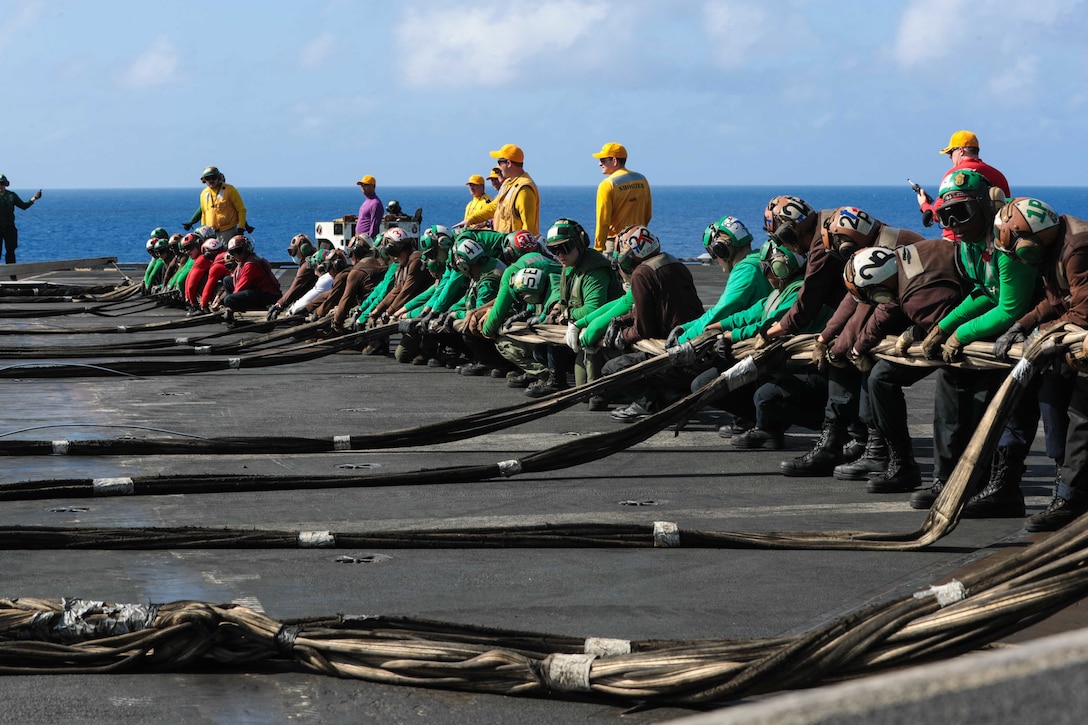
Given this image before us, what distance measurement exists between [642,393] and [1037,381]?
5.14 m

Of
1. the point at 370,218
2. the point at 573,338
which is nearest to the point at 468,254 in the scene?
the point at 573,338

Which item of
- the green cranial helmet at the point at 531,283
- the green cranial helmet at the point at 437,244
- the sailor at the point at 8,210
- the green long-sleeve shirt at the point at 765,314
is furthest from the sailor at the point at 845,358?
the sailor at the point at 8,210

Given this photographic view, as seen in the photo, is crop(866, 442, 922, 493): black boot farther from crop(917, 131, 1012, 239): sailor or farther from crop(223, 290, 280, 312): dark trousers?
crop(223, 290, 280, 312): dark trousers

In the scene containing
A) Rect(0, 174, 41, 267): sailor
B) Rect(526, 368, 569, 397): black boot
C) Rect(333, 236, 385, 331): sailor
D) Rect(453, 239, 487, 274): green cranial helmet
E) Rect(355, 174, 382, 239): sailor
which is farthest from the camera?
Rect(0, 174, 41, 267): sailor

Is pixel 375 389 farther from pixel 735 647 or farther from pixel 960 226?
pixel 735 647

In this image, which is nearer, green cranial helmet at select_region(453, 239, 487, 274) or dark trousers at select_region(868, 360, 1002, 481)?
dark trousers at select_region(868, 360, 1002, 481)

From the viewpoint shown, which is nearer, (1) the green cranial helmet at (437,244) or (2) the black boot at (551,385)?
(2) the black boot at (551,385)

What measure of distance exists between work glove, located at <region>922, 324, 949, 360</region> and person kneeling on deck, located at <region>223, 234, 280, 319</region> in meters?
15.7

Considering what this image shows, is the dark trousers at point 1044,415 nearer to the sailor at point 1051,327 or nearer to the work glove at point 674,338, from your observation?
the sailor at point 1051,327

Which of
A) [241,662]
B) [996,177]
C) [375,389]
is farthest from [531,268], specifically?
[241,662]

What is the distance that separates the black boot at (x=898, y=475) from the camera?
9.01 meters

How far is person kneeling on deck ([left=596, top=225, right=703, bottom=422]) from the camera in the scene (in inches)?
489

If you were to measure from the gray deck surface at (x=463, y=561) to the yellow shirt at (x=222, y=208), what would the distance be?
46.6 ft

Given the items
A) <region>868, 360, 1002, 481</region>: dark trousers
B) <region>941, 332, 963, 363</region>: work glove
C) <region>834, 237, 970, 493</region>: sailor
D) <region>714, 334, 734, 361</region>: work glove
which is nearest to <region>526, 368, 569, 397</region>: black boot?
<region>714, 334, 734, 361</region>: work glove
